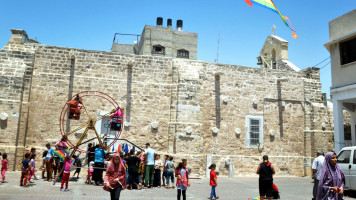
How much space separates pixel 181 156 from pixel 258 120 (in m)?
4.62

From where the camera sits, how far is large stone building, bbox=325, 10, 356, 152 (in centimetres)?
1232

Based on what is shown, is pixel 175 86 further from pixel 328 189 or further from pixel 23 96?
pixel 328 189

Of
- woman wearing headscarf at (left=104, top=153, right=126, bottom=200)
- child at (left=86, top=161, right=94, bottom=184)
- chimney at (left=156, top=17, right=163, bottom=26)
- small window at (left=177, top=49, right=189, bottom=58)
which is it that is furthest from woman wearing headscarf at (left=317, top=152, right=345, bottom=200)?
chimney at (left=156, top=17, right=163, bottom=26)

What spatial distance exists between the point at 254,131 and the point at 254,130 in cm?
5

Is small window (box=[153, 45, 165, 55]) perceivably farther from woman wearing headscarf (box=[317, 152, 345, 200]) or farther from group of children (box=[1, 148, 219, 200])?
woman wearing headscarf (box=[317, 152, 345, 200])

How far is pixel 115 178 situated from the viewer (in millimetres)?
5590

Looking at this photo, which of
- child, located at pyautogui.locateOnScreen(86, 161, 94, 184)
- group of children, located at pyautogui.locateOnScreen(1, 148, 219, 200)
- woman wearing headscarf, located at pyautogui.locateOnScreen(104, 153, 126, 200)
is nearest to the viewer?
woman wearing headscarf, located at pyautogui.locateOnScreen(104, 153, 126, 200)

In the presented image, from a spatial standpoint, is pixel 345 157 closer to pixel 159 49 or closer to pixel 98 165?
pixel 98 165

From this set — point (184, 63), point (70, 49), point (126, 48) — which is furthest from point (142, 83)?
point (126, 48)

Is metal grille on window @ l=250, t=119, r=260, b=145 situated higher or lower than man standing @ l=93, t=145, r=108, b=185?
higher

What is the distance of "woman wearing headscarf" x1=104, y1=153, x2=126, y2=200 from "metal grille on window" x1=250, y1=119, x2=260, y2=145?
10.0 meters

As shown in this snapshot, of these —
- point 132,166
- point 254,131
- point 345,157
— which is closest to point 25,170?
point 132,166

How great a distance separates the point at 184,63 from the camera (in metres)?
14.2

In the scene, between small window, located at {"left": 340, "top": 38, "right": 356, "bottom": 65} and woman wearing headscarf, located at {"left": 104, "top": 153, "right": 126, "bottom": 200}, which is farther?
small window, located at {"left": 340, "top": 38, "right": 356, "bottom": 65}
